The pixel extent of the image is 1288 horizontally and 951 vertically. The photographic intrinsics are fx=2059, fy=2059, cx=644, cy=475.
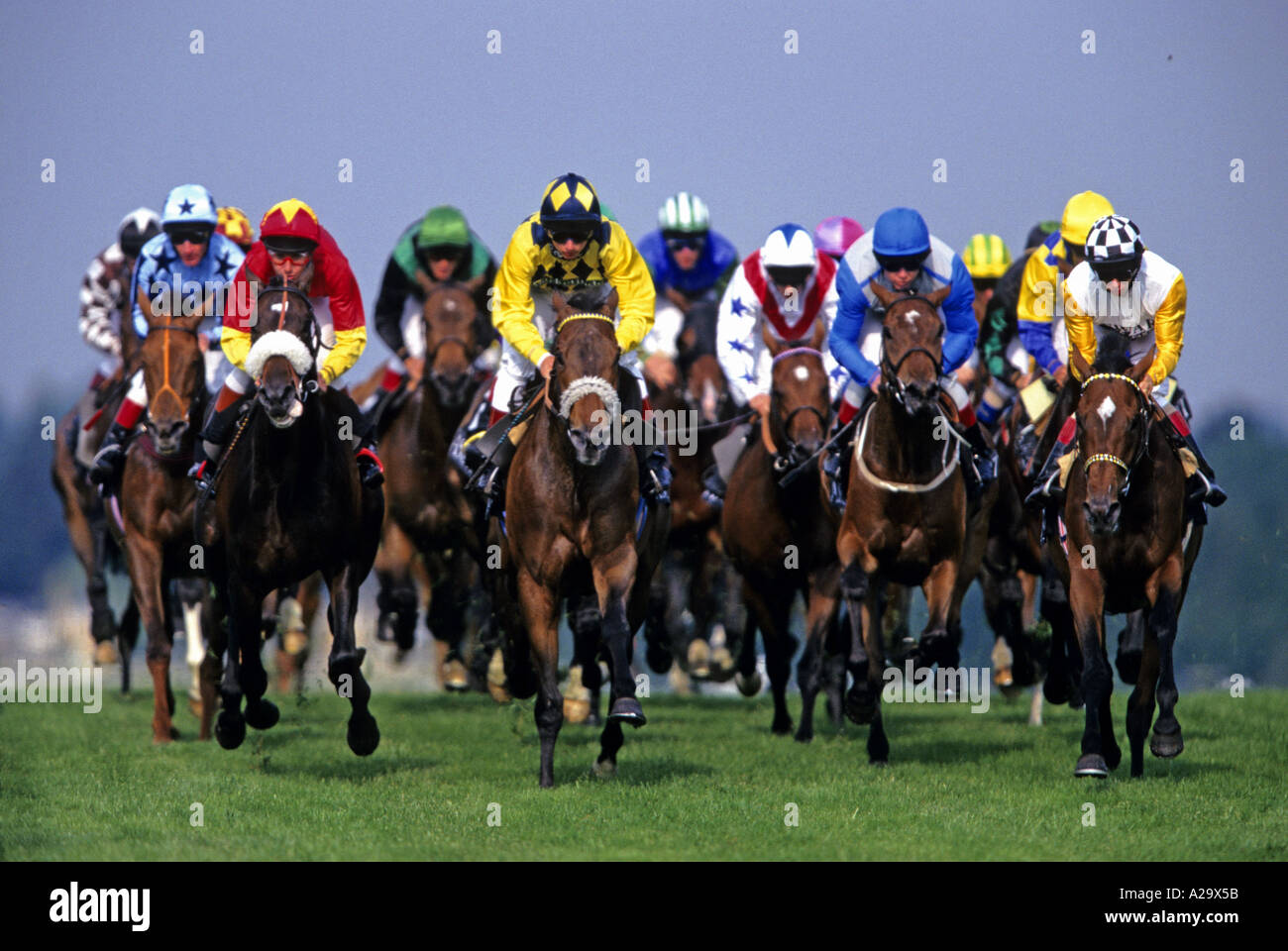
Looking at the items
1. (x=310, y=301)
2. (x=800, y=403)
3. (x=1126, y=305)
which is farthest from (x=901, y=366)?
(x=310, y=301)

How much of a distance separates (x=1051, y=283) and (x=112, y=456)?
238 inches

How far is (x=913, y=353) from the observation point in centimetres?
1070

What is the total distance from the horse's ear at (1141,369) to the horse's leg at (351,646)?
13.9 ft

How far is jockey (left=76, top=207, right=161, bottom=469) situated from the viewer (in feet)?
52.5

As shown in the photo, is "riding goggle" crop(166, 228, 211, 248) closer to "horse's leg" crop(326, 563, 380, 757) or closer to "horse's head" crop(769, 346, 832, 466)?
"horse's leg" crop(326, 563, 380, 757)

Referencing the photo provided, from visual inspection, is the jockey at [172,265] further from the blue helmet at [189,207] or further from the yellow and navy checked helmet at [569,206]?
the yellow and navy checked helmet at [569,206]

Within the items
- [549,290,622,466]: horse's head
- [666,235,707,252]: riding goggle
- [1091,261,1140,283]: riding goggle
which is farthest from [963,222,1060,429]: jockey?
[549,290,622,466]: horse's head

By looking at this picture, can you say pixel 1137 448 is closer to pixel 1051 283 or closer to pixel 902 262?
pixel 902 262

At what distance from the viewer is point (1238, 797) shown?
33.9 ft

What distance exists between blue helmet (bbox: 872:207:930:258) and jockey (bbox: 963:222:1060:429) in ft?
9.73

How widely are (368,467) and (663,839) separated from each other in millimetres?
3212

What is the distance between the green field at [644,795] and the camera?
29.3 feet
